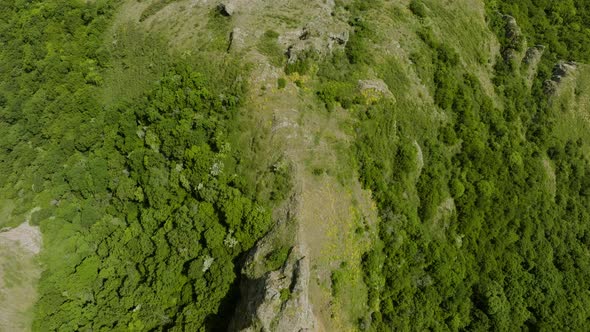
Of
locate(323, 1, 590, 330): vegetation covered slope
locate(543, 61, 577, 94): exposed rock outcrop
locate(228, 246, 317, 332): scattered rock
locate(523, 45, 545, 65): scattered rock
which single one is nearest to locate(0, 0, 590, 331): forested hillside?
locate(228, 246, 317, 332): scattered rock

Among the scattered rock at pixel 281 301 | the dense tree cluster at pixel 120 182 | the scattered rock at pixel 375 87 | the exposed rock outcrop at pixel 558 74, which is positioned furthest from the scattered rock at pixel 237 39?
the exposed rock outcrop at pixel 558 74

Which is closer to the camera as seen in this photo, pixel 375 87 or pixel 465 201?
pixel 375 87

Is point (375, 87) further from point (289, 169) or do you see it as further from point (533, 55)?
point (533, 55)

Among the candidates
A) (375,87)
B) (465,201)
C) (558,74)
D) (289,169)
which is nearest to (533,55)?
(558,74)

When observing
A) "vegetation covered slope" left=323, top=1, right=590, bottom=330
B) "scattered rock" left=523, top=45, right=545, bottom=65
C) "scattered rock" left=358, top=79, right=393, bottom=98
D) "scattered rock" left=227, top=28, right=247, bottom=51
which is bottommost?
"vegetation covered slope" left=323, top=1, right=590, bottom=330

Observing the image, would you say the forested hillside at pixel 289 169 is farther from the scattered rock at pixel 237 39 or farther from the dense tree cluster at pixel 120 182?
the scattered rock at pixel 237 39

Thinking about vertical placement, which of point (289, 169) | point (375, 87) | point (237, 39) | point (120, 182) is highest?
point (237, 39)

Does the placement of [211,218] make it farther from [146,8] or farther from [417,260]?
[146,8]

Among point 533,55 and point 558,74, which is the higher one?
point 533,55

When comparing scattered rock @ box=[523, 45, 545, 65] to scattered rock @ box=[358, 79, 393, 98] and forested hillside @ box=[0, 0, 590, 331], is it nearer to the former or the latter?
forested hillside @ box=[0, 0, 590, 331]
